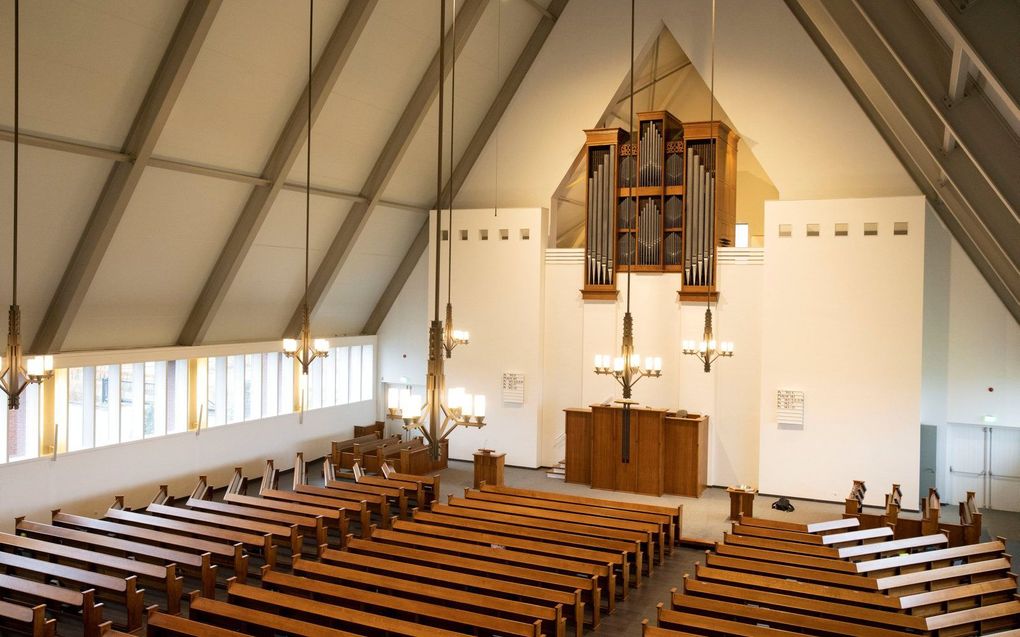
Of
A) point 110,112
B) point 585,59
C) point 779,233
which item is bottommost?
point 779,233

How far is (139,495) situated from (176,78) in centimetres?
655

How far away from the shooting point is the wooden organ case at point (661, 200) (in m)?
14.1

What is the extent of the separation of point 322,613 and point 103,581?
237cm

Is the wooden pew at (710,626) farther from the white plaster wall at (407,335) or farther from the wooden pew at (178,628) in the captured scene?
the white plaster wall at (407,335)

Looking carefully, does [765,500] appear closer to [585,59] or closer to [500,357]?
[500,357]

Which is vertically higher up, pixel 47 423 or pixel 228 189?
pixel 228 189

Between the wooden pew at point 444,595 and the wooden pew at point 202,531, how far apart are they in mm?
918

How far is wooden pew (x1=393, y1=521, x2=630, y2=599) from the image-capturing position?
9008 mm

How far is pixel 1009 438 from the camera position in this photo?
1375 centimetres

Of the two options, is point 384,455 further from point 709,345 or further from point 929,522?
point 929,522

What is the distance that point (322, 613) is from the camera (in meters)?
6.97

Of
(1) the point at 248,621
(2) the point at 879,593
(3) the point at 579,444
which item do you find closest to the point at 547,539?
(2) the point at 879,593

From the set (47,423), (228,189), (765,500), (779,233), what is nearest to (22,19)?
(228,189)

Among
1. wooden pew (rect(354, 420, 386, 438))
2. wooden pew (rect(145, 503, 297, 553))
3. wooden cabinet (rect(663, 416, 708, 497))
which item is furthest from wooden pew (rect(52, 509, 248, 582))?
wooden cabinet (rect(663, 416, 708, 497))
